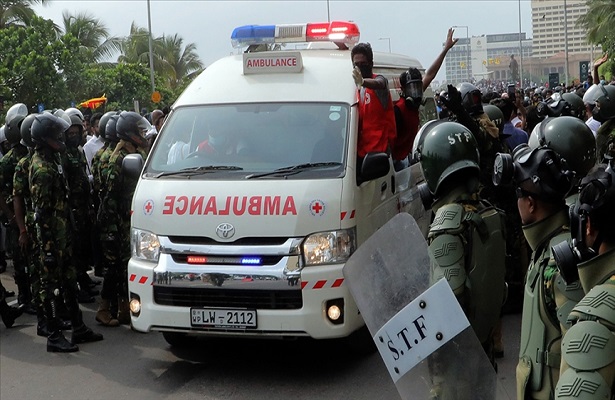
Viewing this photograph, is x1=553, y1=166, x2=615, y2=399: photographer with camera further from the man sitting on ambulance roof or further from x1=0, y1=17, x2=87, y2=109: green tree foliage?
x1=0, y1=17, x2=87, y2=109: green tree foliage

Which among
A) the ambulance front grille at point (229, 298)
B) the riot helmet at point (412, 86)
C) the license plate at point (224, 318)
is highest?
the riot helmet at point (412, 86)

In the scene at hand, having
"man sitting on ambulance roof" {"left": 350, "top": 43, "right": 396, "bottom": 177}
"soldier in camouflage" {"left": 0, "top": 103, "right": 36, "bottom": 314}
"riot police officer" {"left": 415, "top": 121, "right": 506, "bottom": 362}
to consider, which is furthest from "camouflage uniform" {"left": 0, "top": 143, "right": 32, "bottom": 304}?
"riot police officer" {"left": 415, "top": 121, "right": 506, "bottom": 362}

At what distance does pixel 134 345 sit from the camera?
25.0 feet

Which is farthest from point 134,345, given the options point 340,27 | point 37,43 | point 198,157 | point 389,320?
point 37,43

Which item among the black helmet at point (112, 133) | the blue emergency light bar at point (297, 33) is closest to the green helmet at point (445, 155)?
the blue emergency light bar at point (297, 33)

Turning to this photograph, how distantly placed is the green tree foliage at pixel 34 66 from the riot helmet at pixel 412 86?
21.9 m

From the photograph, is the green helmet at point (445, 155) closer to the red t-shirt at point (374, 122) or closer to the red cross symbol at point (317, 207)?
the red cross symbol at point (317, 207)

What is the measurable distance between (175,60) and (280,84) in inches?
2064

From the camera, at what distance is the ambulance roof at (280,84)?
6.89 m

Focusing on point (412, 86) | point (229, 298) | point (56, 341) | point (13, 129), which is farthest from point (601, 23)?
point (229, 298)

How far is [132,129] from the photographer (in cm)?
815

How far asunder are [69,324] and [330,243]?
10.9 ft

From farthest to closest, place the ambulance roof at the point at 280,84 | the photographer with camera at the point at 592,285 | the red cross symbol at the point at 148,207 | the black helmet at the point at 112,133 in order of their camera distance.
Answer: the black helmet at the point at 112,133
the ambulance roof at the point at 280,84
the red cross symbol at the point at 148,207
the photographer with camera at the point at 592,285

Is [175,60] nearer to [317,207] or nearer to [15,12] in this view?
[15,12]
